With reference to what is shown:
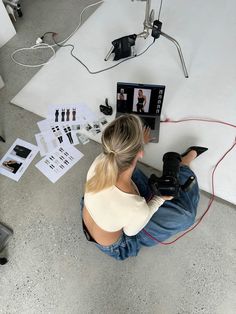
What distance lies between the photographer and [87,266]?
61.1 inches

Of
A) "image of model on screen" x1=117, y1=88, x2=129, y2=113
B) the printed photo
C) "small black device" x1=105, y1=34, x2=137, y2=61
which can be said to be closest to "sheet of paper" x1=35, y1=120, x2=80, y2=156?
"image of model on screen" x1=117, y1=88, x2=129, y2=113

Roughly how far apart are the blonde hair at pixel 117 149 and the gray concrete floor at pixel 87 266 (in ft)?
2.34

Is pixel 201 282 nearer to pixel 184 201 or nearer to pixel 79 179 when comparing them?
pixel 184 201

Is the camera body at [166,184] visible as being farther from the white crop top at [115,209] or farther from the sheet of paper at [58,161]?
the sheet of paper at [58,161]

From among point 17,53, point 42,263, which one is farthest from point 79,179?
point 17,53

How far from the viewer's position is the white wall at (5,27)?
2.39 metres

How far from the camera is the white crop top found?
106cm

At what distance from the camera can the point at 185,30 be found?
2434 millimetres

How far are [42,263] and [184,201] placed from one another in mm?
879

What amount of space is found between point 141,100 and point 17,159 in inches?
37.2

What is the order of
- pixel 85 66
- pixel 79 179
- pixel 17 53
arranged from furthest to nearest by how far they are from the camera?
pixel 17 53 → pixel 85 66 → pixel 79 179

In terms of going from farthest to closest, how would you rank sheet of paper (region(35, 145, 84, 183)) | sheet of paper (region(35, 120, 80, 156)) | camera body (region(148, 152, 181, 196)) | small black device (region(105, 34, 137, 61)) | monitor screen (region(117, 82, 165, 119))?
small black device (region(105, 34, 137, 61)) → sheet of paper (region(35, 120, 80, 156)) → sheet of paper (region(35, 145, 84, 183)) → monitor screen (region(117, 82, 165, 119)) → camera body (region(148, 152, 181, 196))

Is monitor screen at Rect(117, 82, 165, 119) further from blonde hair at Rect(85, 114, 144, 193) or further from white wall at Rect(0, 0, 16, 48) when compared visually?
white wall at Rect(0, 0, 16, 48)

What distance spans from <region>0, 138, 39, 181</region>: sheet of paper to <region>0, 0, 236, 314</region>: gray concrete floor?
6 cm
